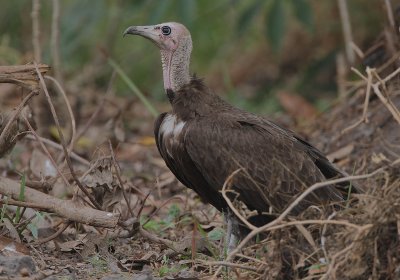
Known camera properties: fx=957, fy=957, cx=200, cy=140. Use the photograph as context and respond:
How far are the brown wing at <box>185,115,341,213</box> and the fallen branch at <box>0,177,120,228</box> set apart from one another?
1.93 feet

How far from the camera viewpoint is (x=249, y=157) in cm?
521

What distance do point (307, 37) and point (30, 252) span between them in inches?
286

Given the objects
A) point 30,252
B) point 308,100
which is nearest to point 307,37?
point 308,100

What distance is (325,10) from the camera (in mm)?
10969

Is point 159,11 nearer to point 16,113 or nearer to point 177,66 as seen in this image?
point 177,66

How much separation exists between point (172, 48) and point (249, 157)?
100 centimetres

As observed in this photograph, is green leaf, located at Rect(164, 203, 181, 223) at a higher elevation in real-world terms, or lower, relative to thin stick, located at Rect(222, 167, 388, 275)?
lower

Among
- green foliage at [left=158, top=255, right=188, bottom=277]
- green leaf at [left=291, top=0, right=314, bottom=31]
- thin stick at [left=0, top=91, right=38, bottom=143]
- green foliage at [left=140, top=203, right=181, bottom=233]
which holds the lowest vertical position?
green foliage at [left=140, top=203, right=181, bottom=233]

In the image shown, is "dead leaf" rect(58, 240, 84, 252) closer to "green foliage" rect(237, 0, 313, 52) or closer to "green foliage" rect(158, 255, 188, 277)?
"green foliage" rect(158, 255, 188, 277)

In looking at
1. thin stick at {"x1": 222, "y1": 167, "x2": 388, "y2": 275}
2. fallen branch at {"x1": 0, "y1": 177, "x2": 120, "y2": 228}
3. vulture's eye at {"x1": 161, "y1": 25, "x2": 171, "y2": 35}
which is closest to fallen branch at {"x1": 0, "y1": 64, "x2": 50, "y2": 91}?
fallen branch at {"x1": 0, "y1": 177, "x2": 120, "y2": 228}

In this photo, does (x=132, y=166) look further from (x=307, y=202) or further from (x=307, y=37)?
(x=307, y=37)

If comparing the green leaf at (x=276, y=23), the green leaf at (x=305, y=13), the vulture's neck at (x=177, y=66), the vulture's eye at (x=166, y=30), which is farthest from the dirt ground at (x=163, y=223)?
the green leaf at (x=276, y=23)

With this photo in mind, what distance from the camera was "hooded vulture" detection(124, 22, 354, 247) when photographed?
511cm

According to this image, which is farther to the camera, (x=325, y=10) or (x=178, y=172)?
(x=325, y=10)
